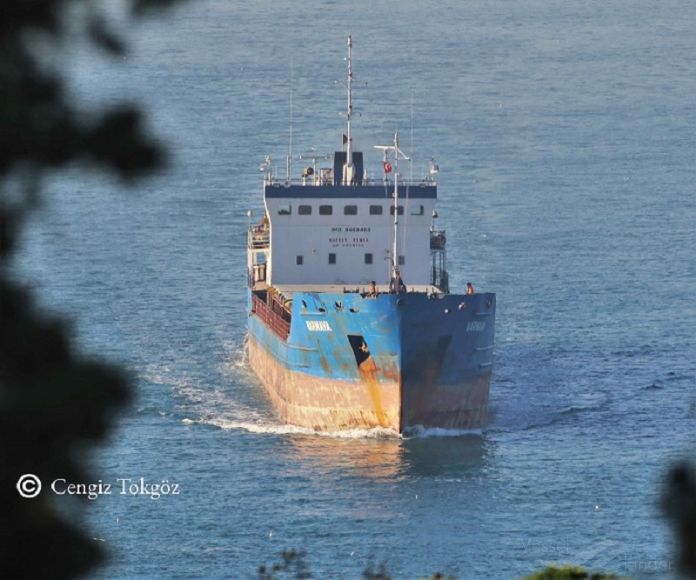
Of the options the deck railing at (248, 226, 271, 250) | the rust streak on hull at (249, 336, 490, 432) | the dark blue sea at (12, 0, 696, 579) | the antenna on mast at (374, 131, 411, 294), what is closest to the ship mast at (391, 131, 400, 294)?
the antenna on mast at (374, 131, 411, 294)

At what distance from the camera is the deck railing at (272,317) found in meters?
43.6

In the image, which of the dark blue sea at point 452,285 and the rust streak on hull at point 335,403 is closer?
the dark blue sea at point 452,285

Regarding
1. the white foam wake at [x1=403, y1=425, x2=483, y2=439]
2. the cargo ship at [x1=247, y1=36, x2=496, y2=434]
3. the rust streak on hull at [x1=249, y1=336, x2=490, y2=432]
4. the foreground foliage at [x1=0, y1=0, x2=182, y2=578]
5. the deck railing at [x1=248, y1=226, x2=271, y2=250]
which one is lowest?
the foreground foliage at [x1=0, y1=0, x2=182, y2=578]

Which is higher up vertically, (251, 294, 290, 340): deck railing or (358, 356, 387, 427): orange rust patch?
(251, 294, 290, 340): deck railing

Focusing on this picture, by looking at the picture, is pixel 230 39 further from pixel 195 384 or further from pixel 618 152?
pixel 195 384

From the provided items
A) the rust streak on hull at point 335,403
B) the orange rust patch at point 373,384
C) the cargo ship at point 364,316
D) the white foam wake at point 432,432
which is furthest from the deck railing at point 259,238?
the white foam wake at point 432,432

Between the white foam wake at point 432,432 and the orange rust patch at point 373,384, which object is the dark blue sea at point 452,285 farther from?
the orange rust patch at point 373,384

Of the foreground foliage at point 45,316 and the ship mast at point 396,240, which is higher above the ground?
the ship mast at point 396,240

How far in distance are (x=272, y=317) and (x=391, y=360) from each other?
5367mm

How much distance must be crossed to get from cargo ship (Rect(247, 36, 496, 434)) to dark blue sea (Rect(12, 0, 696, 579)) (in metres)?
0.57

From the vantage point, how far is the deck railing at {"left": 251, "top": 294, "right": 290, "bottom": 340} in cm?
4359

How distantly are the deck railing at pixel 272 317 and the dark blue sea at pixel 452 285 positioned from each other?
120 centimetres

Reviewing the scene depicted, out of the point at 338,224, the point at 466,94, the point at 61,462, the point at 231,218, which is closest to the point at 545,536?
the point at 338,224

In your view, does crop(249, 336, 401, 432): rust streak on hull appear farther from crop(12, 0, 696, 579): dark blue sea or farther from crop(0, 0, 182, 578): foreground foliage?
crop(0, 0, 182, 578): foreground foliage
